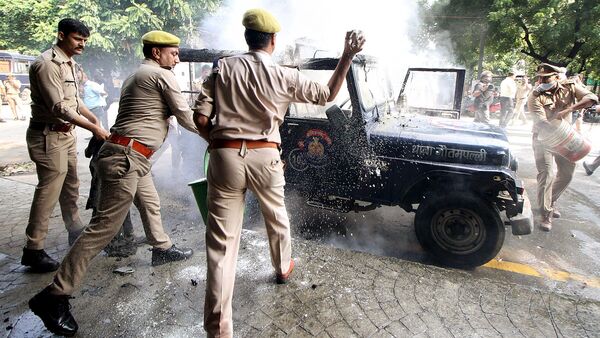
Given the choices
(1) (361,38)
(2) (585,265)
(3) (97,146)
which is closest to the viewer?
(1) (361,38)

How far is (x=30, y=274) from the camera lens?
3086mm

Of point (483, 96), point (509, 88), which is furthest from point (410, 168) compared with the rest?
point (509, 88)

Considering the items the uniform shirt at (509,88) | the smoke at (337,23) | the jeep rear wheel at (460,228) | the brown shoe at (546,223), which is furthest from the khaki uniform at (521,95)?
the jeep rear wheel at (460,228)

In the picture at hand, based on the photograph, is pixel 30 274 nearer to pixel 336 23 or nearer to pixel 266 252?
pixel 266 252

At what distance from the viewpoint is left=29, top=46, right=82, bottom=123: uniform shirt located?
294 cm

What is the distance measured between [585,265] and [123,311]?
4.53m

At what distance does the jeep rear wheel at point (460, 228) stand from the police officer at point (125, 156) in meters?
2.49

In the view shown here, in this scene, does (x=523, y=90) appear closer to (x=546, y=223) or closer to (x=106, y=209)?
(x=546, y=223)

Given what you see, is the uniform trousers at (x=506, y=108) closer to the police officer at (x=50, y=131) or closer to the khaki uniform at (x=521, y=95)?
the khaki uniform at (x=521, y=95)

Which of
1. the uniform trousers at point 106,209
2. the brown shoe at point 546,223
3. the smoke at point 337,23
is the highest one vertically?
the smoke at point 337,23

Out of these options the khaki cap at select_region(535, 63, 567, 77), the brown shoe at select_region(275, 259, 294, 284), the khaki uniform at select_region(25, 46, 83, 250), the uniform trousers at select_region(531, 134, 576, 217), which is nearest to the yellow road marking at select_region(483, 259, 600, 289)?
the uniform trousers at select_region(531, 134, 576, 217)

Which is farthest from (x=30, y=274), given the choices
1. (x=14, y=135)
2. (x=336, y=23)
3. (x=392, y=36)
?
(x=14, y=135)

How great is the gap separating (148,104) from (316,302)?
6.34ft

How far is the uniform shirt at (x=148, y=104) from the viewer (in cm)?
271
